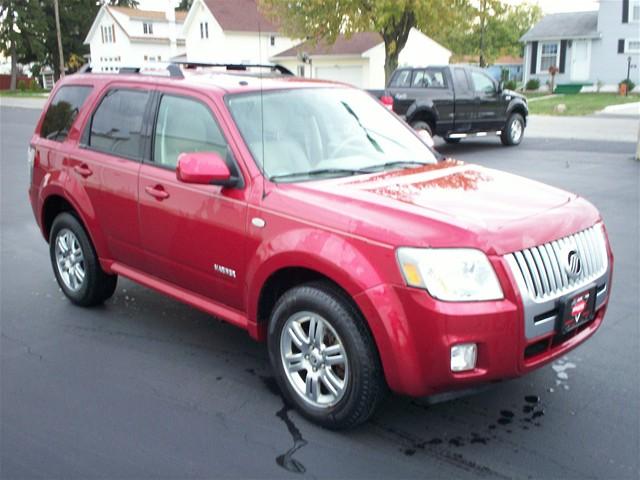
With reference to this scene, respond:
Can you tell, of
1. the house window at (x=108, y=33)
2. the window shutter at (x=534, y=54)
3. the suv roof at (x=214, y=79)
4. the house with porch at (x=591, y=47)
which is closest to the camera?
the suv roof at (x=214, y=79)

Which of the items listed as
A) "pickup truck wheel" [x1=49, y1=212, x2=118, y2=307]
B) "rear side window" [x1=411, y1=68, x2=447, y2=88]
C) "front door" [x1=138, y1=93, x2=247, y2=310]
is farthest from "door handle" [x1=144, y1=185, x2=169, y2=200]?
"rear side window" [x1=411, y1=68, x2=447, y2=88]

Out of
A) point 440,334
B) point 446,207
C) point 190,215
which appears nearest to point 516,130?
point 190,215

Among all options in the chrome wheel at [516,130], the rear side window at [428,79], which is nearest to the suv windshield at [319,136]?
the rear side window at [428,79]

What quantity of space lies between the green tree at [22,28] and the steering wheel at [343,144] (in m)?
64.0

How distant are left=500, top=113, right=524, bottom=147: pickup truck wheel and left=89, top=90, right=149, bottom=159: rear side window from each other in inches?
531

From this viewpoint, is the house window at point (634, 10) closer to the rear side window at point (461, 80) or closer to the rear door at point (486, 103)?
the rear door at point (486, 103)

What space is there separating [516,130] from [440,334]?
15359 mm

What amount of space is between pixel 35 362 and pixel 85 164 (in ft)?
4.98

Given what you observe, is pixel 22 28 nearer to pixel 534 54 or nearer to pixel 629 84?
pixel 534 54

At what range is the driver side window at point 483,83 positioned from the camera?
1658cm

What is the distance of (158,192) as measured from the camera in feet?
14.9

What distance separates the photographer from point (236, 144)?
409 cm

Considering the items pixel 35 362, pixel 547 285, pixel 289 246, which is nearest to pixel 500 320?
pixel 547 285

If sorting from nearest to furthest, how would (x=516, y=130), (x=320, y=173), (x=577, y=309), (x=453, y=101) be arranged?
(x=577, y=309)
(x=320, y=173)
(x=453, y=101)
(x=516, y=130)
